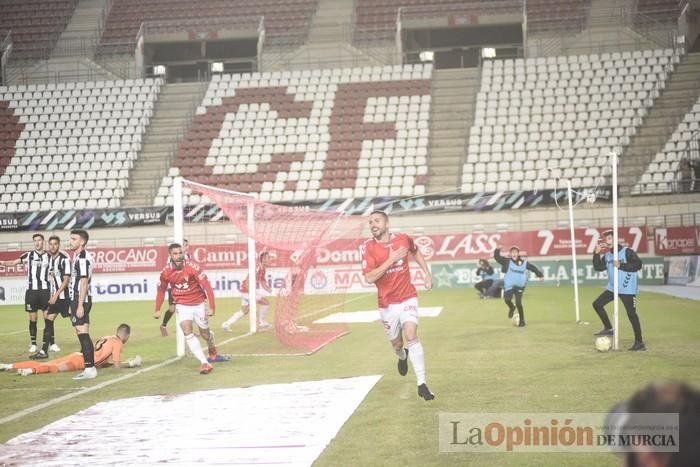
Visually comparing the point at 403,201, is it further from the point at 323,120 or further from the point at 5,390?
the point at 5,390

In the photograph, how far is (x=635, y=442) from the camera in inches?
94.2

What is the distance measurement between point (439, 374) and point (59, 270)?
764 centimetres

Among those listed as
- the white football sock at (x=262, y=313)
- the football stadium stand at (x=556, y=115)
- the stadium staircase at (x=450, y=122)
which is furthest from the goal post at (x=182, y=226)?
the stadium staircase at (x=450, y=122)

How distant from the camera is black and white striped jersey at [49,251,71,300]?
600 inches

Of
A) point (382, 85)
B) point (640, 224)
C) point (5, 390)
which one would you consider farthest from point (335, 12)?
point (5, 390)

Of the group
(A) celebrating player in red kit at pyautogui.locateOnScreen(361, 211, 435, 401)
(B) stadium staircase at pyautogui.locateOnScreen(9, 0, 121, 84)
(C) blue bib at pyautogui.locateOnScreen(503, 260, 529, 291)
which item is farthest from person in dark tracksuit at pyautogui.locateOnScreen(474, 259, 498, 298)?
(B) stadium staircase at pyautogui.locateOnScreen(9, 0, 121, 84)

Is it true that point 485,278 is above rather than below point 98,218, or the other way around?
below

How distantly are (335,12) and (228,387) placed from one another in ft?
138

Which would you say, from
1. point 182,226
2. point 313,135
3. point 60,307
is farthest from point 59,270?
point 313,135

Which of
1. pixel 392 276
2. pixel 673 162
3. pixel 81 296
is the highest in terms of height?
pixel 673 162

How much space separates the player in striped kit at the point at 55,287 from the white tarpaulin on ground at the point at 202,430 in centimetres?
555

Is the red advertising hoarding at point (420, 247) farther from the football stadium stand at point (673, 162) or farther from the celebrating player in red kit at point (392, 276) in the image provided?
the celebrating player in red kit at point (392, 276)

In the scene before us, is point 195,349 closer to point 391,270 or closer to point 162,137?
point 391,270

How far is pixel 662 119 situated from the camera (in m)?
39.6
